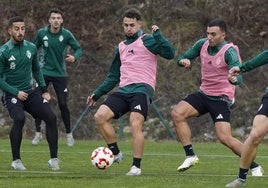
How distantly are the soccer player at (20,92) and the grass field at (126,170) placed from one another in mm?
402

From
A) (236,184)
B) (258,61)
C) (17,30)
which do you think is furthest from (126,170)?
(258,61)

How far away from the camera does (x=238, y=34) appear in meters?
24.7

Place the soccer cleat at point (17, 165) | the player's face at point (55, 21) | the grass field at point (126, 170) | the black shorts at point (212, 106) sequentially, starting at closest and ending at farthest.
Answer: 1. the grass field at point (126, 170)
2. the black shorts at point (212, 106)
3. the soccer cleat at point (17, 165)
4. the player's face at point (55, 21)

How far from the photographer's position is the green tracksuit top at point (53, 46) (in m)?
18.8

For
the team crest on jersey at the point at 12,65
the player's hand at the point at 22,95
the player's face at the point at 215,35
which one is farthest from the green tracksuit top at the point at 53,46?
the player's face at the point at 215,35

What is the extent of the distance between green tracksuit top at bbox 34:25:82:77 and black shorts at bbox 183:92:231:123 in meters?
5.70

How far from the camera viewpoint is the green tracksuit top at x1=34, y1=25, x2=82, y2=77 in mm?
18766

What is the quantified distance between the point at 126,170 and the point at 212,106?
1607mm

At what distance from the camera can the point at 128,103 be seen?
43.9 ft

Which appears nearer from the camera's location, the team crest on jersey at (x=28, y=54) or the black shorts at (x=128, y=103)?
the black shorts at (x=128, y=103)

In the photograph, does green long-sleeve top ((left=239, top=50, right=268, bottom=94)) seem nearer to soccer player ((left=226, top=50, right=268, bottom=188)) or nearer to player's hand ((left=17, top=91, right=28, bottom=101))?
soccer player ((left=226, top=50, right=268, bottom=188))

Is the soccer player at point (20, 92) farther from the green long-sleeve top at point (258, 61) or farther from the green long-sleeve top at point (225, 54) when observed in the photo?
the green long-sleeve top at point (258, 61)

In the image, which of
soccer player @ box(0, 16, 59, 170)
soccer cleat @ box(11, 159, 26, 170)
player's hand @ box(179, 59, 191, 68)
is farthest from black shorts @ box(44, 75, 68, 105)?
player's hand @ box(179, 59, 191, 68)

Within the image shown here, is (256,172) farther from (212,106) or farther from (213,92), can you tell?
(213,92)
